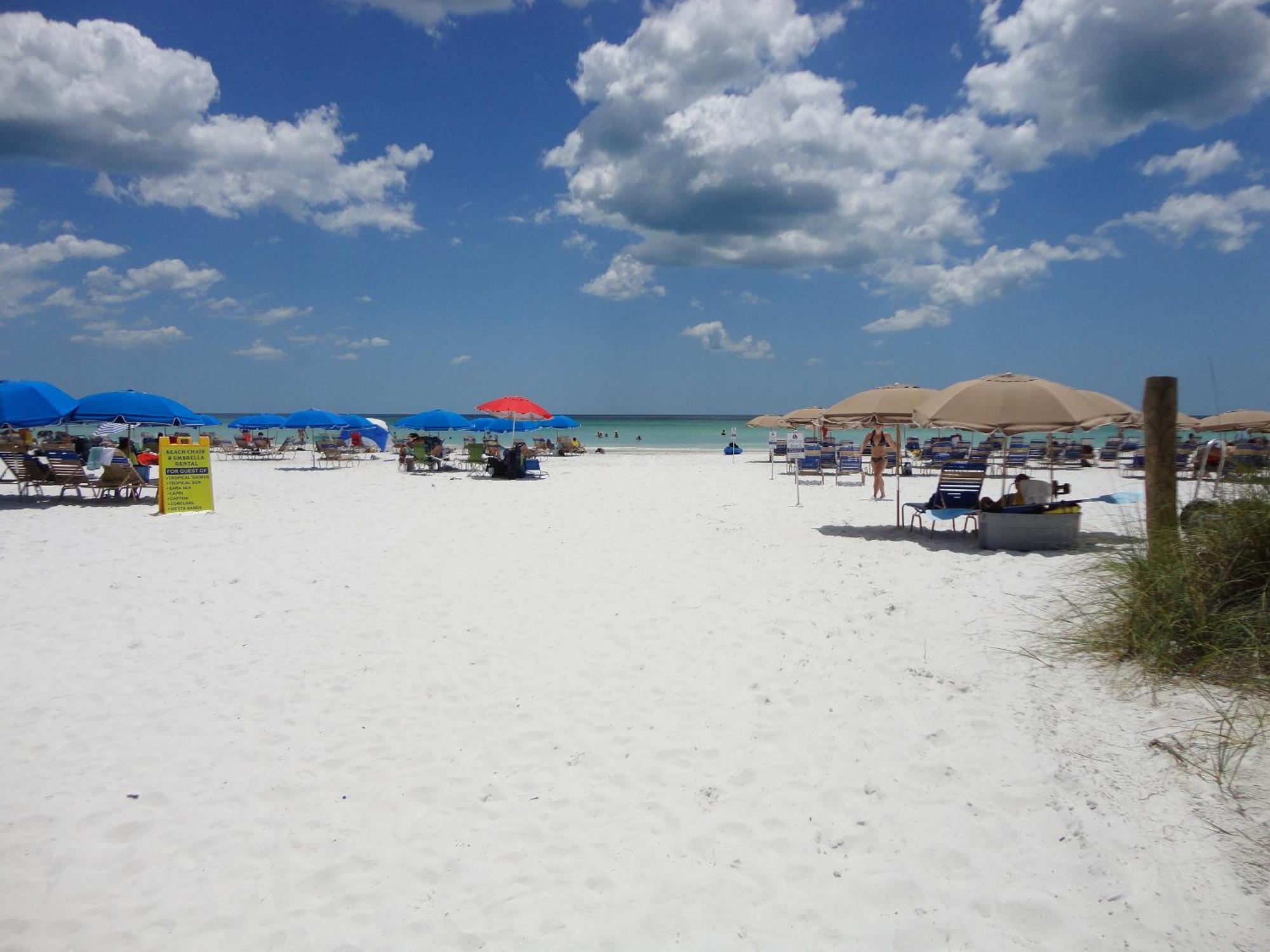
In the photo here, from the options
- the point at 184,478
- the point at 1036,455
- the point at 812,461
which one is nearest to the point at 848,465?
the point at 812,461

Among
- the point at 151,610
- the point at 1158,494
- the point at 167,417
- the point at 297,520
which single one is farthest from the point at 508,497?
the point at 1158,494

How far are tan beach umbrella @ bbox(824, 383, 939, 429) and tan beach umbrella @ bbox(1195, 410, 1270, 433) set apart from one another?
35.5ft

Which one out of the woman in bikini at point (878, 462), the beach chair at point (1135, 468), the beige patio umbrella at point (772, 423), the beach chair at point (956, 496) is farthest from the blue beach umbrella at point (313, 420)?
the beach chair at point (1135, 468)

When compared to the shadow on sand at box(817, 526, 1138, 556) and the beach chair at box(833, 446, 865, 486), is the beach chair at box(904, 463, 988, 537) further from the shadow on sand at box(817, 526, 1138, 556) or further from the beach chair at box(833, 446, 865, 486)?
the beach chair at box(833, 446, 865, 486)

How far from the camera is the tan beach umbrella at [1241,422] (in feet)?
50.7

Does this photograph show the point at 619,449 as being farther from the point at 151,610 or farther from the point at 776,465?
the point at 151,610

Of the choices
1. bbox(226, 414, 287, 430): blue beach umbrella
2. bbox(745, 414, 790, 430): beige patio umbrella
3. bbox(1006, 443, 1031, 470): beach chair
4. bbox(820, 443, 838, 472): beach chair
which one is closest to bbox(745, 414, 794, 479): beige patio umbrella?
bbox(745, 414, 790, 430): beige patio umbrella

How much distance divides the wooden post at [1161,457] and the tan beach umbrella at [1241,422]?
552 inches

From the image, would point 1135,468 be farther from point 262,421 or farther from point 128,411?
point 262,421

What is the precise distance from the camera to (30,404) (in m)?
11.3

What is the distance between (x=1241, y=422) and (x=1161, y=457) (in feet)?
50.3

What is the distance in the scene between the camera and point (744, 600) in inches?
229

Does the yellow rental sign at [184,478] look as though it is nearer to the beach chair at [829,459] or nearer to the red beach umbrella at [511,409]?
the red beach umbrella at [511,409]

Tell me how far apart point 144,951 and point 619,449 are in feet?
127
